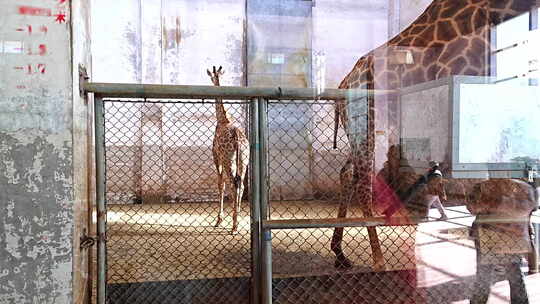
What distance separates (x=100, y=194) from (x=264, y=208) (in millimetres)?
757

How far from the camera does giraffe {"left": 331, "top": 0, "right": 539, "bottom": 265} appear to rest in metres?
2.22

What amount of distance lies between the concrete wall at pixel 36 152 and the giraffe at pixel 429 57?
146 centimetres

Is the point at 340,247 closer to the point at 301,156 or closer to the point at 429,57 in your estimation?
the point at 429,57

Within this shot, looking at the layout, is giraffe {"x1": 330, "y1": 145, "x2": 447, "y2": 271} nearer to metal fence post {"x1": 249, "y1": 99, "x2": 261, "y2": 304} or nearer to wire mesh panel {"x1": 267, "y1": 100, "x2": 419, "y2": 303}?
wire mesh panel {"x1": 267, "y1": 100, "x2": 419, "y2": 303}

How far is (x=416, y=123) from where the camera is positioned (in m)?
1.88

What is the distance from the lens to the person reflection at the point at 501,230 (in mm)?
1960

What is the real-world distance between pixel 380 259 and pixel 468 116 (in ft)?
5.07

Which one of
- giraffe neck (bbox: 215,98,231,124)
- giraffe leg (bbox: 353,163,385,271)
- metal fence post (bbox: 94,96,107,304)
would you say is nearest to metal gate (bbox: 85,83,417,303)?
metal fence post (bbox: 94,96,107,304)

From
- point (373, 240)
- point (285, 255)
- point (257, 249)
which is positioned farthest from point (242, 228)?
point (257, 249)

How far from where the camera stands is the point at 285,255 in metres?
Answer: 3.22

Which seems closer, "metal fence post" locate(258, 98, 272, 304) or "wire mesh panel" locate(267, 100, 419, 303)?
"metal fence post" locate(258, 98, 272, 304)

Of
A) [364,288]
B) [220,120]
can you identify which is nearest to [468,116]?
[364,288]

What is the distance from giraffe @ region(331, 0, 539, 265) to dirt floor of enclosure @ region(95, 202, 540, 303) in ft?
1.37

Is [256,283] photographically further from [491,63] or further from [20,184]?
[491,63]
